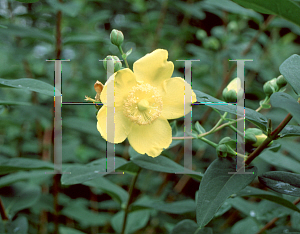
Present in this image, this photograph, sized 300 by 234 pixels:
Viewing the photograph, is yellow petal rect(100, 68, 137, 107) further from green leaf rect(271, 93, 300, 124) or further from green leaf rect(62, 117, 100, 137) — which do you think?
green leaf rect(62, 117, 100, 137)

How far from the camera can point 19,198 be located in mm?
1136

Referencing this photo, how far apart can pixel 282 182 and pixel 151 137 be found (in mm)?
373

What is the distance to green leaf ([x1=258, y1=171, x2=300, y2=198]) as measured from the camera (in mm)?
634

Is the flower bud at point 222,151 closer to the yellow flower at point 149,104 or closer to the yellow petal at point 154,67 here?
the yellow flower at point 149,104

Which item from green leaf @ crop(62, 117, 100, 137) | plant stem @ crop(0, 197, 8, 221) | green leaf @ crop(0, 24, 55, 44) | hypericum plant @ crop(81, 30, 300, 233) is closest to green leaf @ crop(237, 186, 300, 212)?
hypericum plant @ crop(81, 30, 300, 233)

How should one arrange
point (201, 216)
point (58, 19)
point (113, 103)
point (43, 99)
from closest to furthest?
1. point (201, 216)
2. point (113, 103)
3. point (58, 19)
4. point (43, 99)

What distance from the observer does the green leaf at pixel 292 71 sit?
594 millimetres

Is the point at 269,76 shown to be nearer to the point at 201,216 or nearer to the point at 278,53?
the point at 278,53

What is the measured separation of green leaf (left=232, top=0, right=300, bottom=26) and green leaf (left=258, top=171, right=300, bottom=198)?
426 mm

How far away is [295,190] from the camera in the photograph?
63cm

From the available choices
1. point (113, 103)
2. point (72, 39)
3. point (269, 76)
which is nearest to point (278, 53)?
point (269, 76)

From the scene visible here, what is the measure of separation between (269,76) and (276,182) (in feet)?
5.57

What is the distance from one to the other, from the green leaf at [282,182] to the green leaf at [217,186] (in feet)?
0.15

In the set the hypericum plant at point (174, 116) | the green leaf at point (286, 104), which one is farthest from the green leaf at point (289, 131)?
the green leaf at point (286, 104)
